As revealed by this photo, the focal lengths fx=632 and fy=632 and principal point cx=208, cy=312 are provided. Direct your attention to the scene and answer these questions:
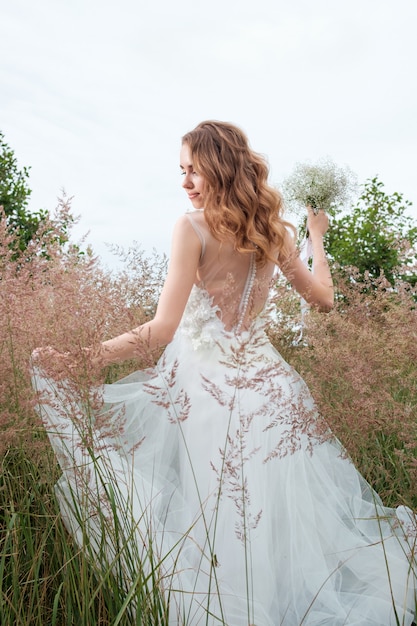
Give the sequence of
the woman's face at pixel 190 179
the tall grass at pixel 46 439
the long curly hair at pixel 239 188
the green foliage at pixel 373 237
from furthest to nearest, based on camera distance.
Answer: the green foliage at pixel 373 237 → the woman's face at pixel 190 179 → the long curly hair at pixel 239 188 → the tall grass at pixel 46 439

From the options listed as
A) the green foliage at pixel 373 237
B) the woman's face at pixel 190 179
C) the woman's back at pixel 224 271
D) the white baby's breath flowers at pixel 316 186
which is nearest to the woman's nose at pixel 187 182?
the woman's face at pixel 190 179

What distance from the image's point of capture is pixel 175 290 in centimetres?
216

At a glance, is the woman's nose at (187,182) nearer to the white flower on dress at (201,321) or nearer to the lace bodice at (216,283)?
the lace bodice at (216,283)

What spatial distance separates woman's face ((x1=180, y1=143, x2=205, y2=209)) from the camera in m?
2.54

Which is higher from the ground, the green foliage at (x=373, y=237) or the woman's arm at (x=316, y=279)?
the green foliage at (x=373, y=237)

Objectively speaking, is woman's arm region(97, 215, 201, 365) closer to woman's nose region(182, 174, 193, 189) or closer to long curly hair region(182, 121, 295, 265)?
long curly hair region(182, 121, 295, 265)

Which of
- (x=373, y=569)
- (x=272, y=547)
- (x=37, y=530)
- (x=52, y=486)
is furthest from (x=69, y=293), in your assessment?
(x=373, y=569)

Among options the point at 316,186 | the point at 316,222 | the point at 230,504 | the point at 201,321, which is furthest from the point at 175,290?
the point at 316,186

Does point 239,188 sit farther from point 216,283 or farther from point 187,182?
point 216,283

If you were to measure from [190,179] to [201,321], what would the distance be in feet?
2.06

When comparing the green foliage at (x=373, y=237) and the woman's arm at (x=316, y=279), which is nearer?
the woman's arm at (x=316, y=279)

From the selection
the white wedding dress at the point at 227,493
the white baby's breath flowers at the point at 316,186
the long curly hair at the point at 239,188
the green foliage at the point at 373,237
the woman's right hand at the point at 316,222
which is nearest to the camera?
the white wedding dress at the point at 227,493

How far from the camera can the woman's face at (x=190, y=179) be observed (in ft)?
8.35

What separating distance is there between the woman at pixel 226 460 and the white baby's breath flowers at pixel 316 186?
1.74 meters
